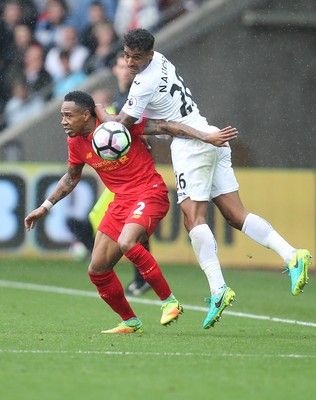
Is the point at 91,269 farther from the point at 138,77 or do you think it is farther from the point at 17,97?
the point at 17,97

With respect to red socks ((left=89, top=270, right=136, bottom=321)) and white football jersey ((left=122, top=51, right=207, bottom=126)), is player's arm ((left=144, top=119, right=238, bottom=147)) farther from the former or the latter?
red socks ((left=89, top=270, right=136, bottom=321))

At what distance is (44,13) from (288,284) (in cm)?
674

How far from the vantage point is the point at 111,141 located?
29.2 ft

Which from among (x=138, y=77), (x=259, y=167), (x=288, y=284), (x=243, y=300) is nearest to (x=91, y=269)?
(x=138, y=77)

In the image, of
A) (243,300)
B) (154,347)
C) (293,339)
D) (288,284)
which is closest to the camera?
(154,347)

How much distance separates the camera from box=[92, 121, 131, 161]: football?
29.3 ft

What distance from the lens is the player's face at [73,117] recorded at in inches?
359

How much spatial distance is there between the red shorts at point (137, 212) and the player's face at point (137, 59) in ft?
3.02

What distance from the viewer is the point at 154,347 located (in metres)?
8.19

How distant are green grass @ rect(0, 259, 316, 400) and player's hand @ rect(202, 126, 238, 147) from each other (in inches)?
56.8

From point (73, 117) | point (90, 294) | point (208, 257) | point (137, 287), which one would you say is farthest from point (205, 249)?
point (90, 294)

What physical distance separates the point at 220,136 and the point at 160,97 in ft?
1.89

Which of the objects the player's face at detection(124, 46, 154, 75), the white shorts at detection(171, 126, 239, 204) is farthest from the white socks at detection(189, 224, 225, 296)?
the player's face at detection(124, 46, 154, 75)

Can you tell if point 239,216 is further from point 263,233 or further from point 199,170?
point 199,170
